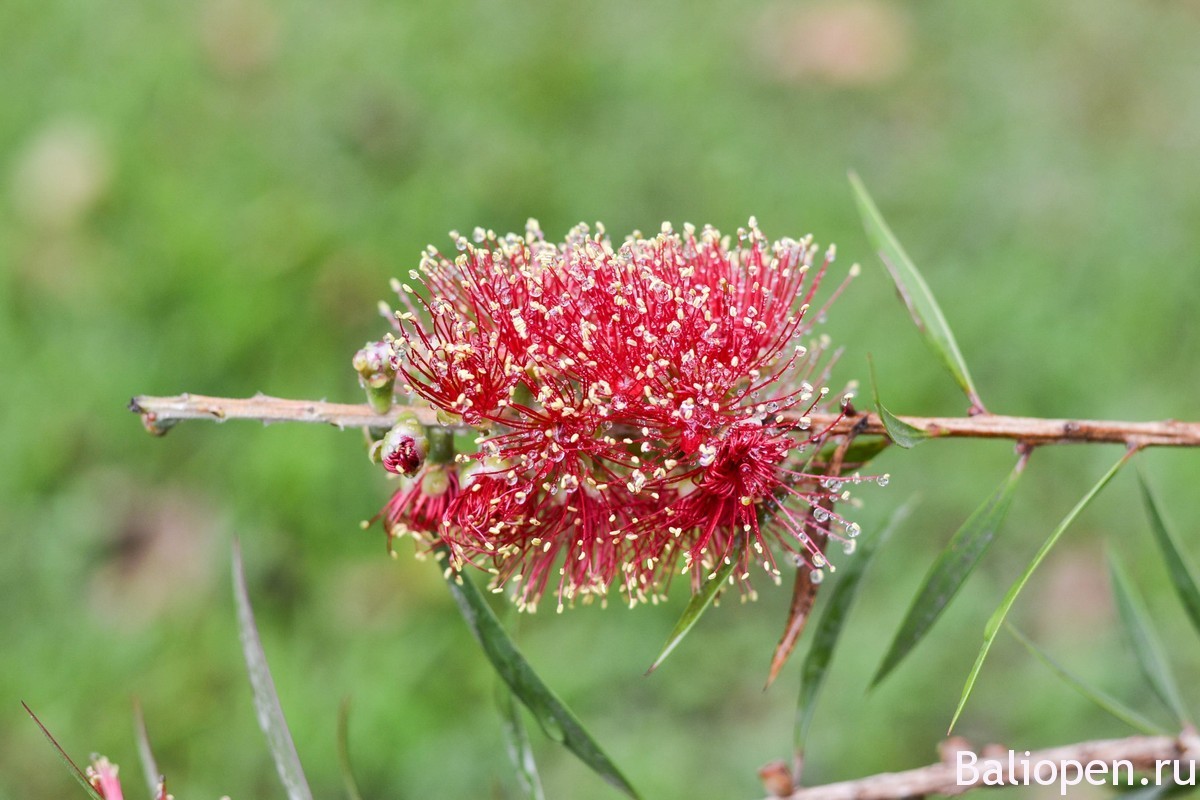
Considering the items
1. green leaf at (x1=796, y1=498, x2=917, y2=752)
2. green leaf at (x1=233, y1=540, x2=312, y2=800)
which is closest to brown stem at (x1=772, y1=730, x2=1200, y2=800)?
green leaf at (x1=796, y1=498, x2=917, y2=752)

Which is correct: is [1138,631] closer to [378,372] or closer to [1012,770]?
[1012,770]

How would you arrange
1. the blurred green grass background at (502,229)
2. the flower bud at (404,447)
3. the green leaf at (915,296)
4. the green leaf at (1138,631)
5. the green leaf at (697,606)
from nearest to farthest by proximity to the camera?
the green leaf at (697,606) → the flower bud at (404,447) → the green leaf at (915,296) → the green leaf at (1138,631) → the blurred green grass background at (502,229)

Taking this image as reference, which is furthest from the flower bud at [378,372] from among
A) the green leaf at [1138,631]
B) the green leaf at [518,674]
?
the green leaf at [1138,631]

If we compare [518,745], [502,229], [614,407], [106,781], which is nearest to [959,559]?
[614,407]

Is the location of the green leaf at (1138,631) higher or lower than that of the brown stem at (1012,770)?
higher

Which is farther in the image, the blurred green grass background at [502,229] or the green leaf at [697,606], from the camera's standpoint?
the blurred green grass background at [502,229]

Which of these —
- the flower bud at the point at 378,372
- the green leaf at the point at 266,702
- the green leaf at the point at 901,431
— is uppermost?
the flower bud at the point at 378,372

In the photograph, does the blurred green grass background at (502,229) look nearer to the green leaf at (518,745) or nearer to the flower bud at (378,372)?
the green leaf at (518,745)
